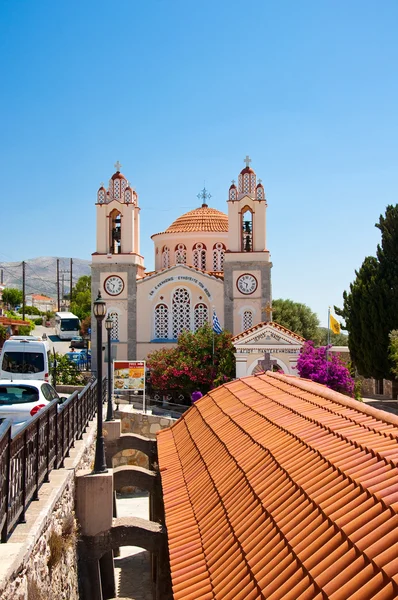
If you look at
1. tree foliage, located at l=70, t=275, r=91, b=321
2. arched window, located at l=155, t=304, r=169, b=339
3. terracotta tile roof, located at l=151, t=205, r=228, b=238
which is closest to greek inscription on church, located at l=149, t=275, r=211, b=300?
arched window, located at l=155, t=304, r=169, b=339

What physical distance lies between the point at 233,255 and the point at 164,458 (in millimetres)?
22987

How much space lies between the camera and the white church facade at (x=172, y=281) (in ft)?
110

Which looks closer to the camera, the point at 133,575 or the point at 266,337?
the point at 133,575

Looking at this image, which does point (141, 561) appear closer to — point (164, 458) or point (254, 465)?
point (164, 458)

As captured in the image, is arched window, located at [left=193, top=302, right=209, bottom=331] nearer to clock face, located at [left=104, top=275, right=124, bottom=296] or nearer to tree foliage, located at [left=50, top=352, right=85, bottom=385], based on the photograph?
clock face, located at [left=104, top=275, right=124, bottom=296]

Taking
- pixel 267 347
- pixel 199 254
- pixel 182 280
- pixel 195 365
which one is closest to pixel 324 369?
pixel 267 347

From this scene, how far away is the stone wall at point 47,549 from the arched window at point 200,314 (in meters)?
24.1

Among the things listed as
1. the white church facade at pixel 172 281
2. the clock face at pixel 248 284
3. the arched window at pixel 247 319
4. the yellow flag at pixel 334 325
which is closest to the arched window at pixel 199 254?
the white church facade at pixel 172 281

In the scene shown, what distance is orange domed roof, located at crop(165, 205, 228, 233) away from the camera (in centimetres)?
3806

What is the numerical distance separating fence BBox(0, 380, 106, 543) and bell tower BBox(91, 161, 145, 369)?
23.1 m

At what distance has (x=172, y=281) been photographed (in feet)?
113

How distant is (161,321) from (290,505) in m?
29.0

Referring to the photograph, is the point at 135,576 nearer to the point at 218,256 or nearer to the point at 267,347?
the point at 267,347

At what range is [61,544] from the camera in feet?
25.1
